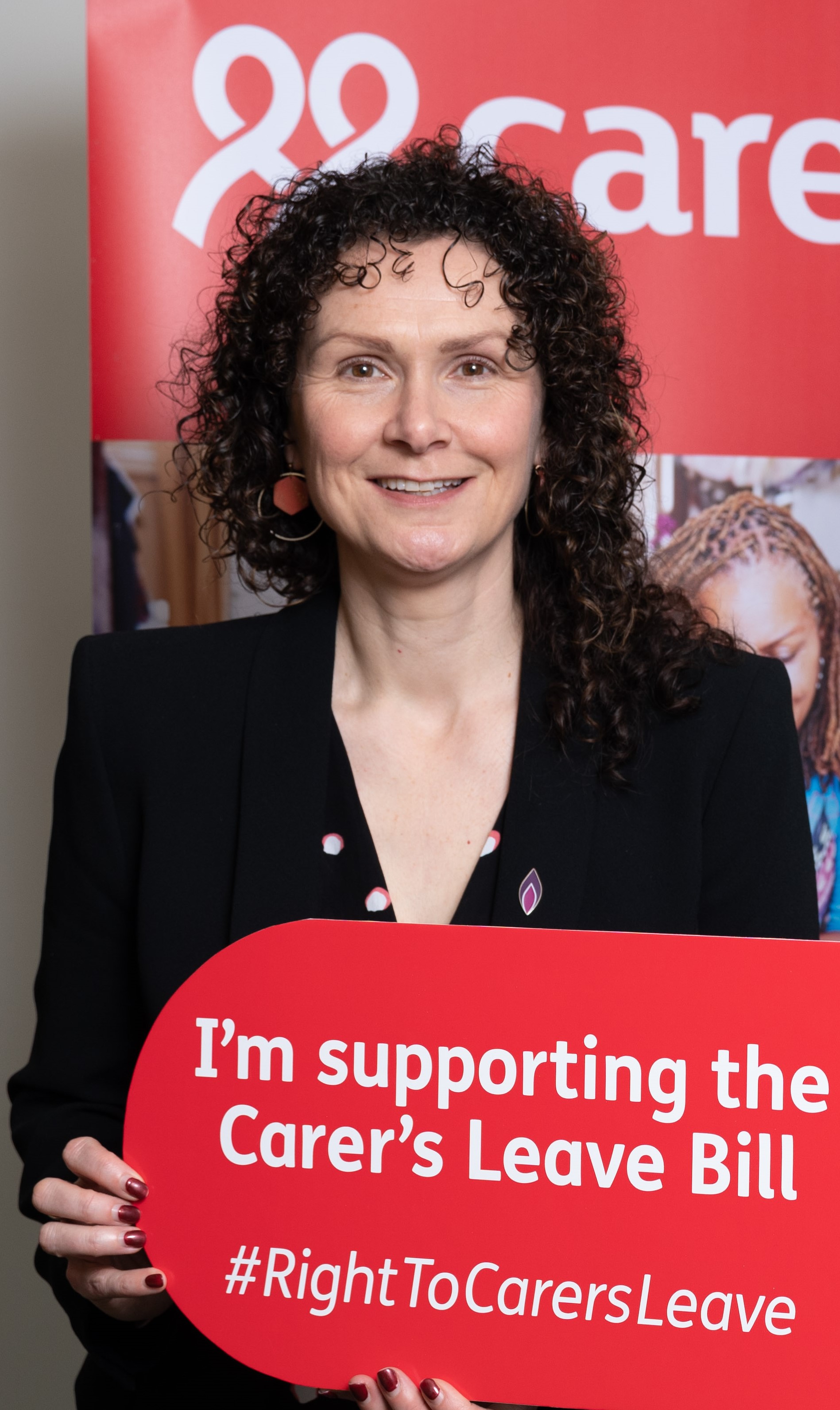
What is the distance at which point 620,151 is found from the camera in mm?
2037

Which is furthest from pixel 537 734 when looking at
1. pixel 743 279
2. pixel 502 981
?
pixel 743 279

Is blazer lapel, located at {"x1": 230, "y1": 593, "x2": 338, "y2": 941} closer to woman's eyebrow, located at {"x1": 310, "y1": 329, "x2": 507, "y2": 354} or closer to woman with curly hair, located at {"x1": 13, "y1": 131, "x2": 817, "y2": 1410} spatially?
woman with curly hair, located at {"x1": 13, "y1": 131, "x2": 817, "y2": 1410}

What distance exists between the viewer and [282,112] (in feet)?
6.59

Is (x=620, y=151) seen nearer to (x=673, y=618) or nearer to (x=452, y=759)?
(x=673, y=618)

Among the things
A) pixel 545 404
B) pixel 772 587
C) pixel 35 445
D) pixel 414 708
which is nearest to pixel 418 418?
pixel 545 404

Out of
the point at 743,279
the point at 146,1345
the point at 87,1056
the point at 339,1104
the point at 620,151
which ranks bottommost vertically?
the point at 146,1345

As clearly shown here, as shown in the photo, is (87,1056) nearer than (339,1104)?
No

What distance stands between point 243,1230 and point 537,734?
66 cm

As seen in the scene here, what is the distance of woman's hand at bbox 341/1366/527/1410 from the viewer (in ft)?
3.65

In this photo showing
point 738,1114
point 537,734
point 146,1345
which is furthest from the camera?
point 537,734

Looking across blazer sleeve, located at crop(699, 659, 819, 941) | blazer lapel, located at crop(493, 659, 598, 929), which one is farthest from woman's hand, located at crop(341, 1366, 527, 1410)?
blazer sleeve, located at crop(699, 659, 819, 941)

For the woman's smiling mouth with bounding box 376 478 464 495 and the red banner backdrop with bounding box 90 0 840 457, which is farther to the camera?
the red banner backdrop with bounding box 90 0 840 457

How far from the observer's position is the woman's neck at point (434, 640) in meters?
1.59

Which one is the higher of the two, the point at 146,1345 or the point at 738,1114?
→ the point at 738,1114
